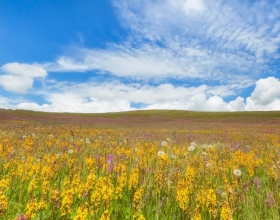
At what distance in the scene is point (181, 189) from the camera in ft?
10.4

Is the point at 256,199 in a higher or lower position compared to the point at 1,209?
lower

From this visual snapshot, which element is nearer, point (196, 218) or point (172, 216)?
point (196, 218)

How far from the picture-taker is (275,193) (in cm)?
418

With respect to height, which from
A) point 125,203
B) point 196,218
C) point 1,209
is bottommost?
point 125,203

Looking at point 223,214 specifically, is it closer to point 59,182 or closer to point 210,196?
point 210,196

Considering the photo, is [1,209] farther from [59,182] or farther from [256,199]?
[256,199]

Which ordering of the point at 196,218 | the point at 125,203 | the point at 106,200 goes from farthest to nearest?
1. the point at 125,203
2. the point at 106,200
3. the point at 196,218

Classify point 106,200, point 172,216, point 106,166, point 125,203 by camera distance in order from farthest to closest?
point 106,166, point 125,203, point 172,216, point 106,200

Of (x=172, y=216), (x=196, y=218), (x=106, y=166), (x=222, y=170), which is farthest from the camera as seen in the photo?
(x=222, y=170)

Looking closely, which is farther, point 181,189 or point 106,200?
point 181,189

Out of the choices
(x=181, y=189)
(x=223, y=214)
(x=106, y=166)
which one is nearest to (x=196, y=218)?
(x=223, y=214)

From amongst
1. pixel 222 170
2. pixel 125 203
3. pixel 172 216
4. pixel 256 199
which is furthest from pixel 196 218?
pixel 222 170

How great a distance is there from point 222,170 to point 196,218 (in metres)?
3.23

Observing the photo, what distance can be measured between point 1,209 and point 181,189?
205 cm
